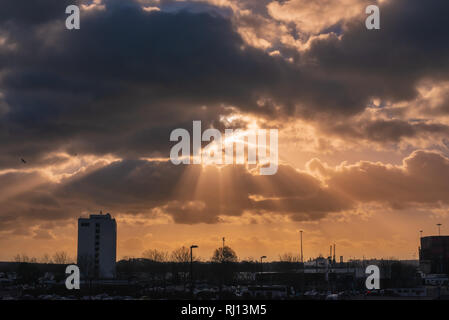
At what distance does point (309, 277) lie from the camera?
185500 mm

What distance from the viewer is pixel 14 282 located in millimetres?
189250
